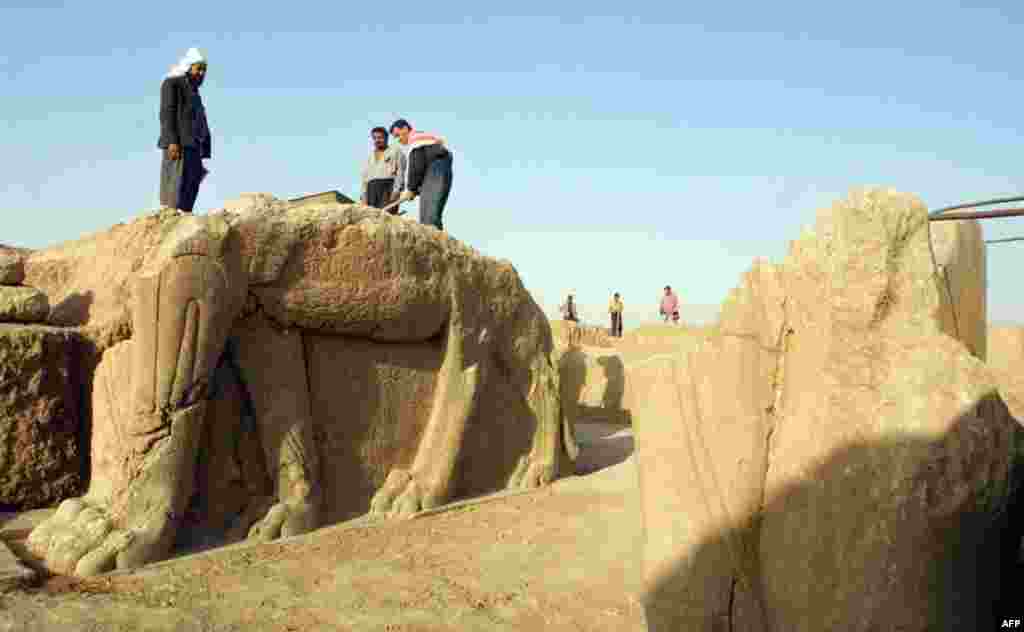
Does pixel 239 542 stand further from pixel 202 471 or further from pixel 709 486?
pixel 709 486

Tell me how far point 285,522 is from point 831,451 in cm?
299

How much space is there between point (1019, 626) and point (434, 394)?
3679 mm

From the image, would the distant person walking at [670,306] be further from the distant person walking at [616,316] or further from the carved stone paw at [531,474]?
the carved stone paw at [531,474]

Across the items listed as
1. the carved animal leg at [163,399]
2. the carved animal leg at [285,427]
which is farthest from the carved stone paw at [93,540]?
the carved animal leg at [285,427]

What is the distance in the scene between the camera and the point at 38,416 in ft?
12.7

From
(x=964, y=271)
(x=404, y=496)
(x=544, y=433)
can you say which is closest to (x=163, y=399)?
(x=404, y=496)

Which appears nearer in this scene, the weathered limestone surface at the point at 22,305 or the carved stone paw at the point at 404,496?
the weathered limestone surface at the point at 22,305

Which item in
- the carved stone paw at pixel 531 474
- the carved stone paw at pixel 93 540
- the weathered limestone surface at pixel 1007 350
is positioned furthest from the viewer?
the weathered limestone surface at pixel 1007 350

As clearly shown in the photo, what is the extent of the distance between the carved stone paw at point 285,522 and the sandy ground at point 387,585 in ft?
0.24

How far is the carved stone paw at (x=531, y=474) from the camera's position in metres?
5.49

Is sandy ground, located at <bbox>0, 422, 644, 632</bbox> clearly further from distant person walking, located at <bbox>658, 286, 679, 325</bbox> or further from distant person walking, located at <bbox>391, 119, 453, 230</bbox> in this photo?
distant person walking, located at <bbox>658, 286, 679, 325</bbox>

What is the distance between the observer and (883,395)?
5.59 ft

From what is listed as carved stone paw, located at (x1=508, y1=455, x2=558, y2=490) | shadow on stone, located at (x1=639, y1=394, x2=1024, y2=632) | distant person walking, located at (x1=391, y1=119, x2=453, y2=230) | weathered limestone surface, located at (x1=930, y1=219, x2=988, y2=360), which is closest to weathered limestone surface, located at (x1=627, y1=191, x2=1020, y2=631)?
shadow on stone, located at (x1=639, y1=394, x2=1024, y2=632)

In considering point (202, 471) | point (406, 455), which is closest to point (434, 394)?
point (406, 455)
